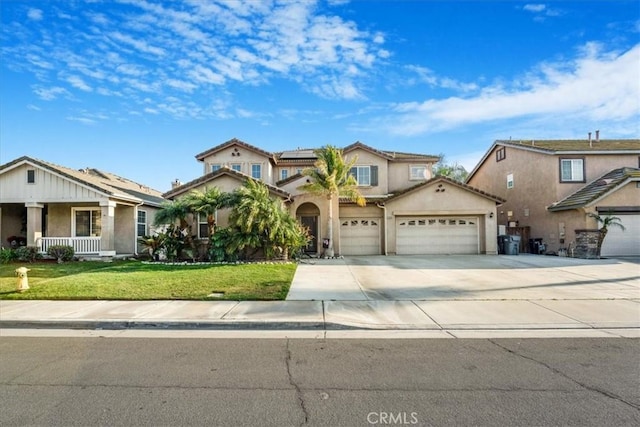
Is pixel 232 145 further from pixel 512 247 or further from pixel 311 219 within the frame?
pixel 512 247

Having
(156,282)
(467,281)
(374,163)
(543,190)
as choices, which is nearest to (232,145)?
(374,163)

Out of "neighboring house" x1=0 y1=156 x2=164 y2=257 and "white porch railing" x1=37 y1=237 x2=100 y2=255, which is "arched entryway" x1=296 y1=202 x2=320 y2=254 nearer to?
"neighboring house" x1=0 y1=156 x2=164 y2=257

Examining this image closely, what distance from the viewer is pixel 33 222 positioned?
1719 centimetres

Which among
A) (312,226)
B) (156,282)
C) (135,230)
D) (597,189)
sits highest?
(597,189)

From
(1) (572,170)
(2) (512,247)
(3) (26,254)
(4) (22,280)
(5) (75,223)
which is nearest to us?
(4) (22,280)

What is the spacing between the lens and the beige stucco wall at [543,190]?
66.8 feet

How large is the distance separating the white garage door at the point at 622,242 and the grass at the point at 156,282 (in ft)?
54.1

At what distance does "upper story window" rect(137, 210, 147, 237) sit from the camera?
19859 millimetres

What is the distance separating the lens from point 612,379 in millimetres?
4418

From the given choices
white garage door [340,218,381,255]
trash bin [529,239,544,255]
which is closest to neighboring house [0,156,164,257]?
white garage door [340,218,381,255]

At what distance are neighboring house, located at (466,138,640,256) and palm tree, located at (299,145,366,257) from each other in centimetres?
1162

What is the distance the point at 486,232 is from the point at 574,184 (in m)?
6.08

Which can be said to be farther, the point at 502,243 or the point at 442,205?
the point at 502,243

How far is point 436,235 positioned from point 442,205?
1.78 metres
